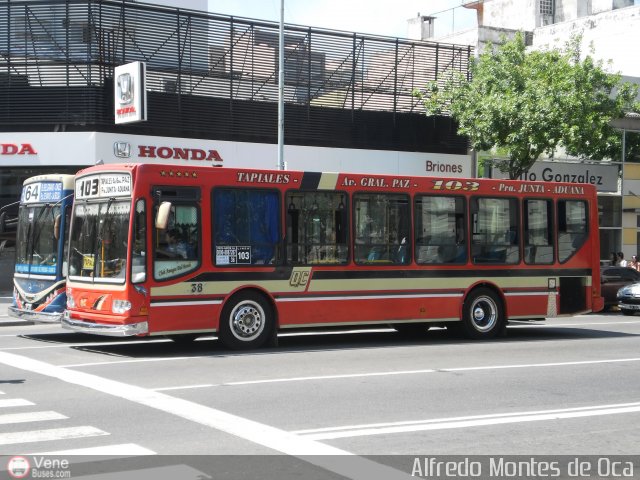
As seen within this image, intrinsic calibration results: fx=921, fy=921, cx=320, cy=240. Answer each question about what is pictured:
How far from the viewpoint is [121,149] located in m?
28.1

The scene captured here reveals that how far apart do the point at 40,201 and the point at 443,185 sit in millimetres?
7471

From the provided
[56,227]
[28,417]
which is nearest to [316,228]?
[56,227]

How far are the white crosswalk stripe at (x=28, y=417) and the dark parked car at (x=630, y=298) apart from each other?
786 inches

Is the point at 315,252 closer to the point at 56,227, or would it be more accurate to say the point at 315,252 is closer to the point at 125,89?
the point at 56,227

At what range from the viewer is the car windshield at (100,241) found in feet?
46.4

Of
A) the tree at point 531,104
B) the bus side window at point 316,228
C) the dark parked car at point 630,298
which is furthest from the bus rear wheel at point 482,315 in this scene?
the tree at point 531,104

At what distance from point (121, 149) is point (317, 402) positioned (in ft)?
64.2

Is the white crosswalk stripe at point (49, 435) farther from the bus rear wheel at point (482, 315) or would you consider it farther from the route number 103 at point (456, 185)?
the bus rear wheel at point (482, 315)

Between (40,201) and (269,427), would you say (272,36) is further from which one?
(269,427)

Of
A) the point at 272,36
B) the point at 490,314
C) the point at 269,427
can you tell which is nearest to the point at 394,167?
the point at 272,36

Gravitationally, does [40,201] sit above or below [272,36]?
below

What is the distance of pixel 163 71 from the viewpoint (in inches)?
1158

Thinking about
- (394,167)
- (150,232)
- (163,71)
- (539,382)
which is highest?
(163,71)

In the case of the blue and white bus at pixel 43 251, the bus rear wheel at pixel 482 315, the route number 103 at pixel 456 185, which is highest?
the route number 103 at pixel 456 185
